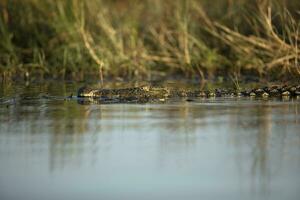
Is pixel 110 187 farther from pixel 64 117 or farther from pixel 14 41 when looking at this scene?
pixel 14 41

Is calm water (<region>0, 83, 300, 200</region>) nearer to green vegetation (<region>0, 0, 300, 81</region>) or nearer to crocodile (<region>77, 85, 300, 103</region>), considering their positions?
crocodile (<region>77, 85, 300, 103</region>)

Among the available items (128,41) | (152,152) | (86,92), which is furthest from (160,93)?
(128,41)

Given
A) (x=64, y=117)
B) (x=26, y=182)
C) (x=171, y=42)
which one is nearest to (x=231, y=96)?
(x=64, y=117)

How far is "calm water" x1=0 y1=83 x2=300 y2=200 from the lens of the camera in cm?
481

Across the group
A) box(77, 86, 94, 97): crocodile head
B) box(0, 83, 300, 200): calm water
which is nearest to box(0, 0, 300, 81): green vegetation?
box(77, 86, 94, 97): crocodile head

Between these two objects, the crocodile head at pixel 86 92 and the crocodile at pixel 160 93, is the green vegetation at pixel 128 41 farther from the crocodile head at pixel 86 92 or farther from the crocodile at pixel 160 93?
the crocodile head at pixel 86 92

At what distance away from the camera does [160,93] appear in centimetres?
935

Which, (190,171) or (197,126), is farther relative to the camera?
(197,126)

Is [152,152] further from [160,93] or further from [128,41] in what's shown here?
[128,41]

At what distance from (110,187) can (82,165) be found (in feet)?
1.98

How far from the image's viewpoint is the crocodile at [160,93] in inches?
363

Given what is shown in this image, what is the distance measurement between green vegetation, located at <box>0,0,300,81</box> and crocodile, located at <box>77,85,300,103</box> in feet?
Result: 6.68

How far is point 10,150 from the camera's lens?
5.98 meters

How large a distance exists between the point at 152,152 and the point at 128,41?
7514mm
